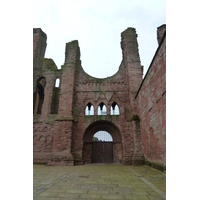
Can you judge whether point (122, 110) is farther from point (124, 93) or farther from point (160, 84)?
point (160, 84)

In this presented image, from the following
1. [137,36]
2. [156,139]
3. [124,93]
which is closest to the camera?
[156,139]

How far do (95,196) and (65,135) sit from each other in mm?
7733

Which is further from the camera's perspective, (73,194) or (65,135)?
(65,135)

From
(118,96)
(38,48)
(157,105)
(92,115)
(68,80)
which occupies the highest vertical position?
(38,48)

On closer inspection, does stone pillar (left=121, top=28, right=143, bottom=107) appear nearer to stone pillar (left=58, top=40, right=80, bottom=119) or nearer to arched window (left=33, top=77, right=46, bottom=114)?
stone pillar (left=58, top=40, right=80, bottom=119)

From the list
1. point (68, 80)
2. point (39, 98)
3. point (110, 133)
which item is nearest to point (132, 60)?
point (68, 80)

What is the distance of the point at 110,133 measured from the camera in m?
12.8

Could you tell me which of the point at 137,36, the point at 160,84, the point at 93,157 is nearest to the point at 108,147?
the point at 93,157

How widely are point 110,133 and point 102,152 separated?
1852mm

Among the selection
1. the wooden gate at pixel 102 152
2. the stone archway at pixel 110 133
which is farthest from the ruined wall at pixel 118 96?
the wooden gate at pixel 102 152

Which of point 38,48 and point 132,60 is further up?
point 38,48

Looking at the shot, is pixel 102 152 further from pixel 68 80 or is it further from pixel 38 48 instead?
pixel 38 48

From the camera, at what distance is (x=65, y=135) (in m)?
10.6

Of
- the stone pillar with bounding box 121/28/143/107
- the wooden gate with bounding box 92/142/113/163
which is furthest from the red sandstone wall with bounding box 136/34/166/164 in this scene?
the wooden gate with bounding box 92/142/113/163
